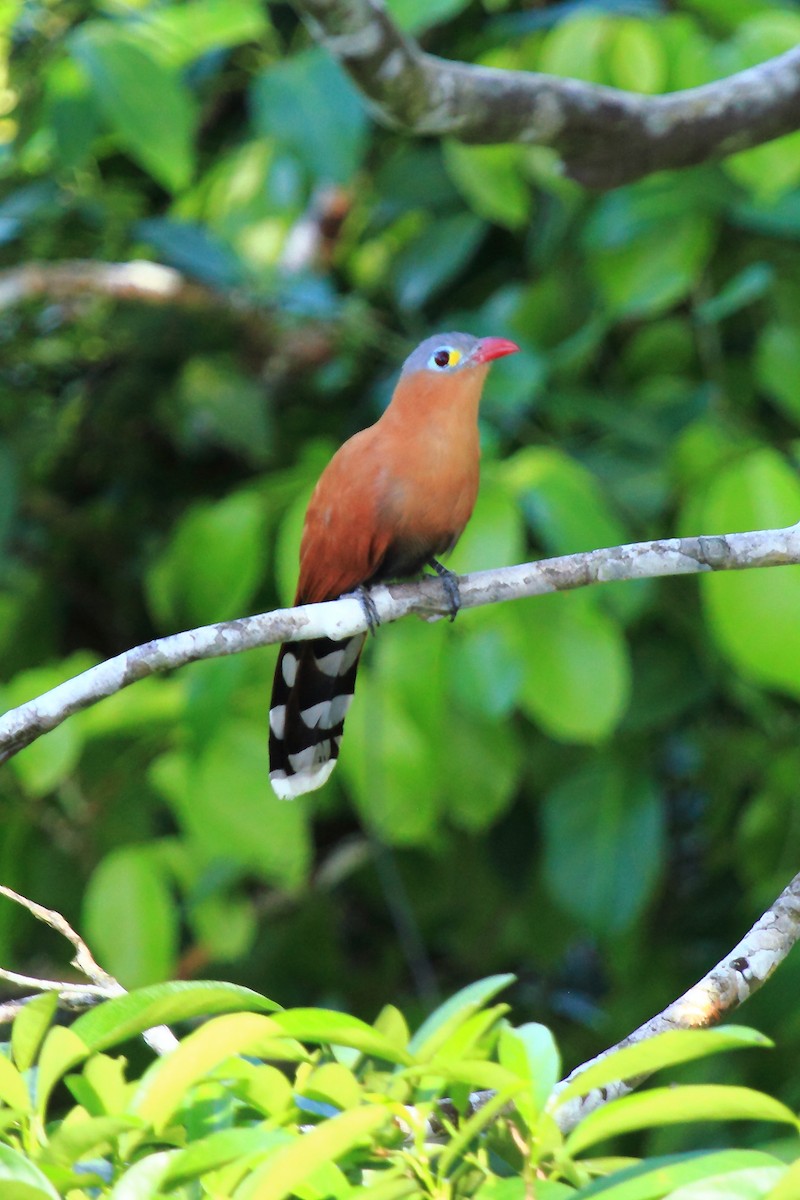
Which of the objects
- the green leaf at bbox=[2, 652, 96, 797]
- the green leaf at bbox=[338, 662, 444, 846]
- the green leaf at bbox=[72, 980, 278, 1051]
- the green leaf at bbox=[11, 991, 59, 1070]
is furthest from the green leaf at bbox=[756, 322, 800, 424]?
the green leaf at bbox=[11, 991, 59, 1070]

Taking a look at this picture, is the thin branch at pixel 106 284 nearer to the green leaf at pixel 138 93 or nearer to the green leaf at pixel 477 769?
the green leaf at pixel 138 93

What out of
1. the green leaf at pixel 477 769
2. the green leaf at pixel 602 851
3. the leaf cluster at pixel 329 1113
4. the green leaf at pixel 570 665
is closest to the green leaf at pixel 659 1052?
the leaf cluster at pixel 329 1113

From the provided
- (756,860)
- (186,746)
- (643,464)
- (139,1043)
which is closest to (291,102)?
(643,464)

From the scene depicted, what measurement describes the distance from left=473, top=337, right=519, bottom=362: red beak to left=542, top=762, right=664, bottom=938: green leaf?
122cm

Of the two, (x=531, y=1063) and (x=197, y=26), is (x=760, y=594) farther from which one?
(x=197, y=26)

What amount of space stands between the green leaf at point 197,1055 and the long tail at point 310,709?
6.99 feet

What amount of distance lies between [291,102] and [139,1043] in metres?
2.69

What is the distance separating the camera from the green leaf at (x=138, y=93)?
3236mm

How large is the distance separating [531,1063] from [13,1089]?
473mm

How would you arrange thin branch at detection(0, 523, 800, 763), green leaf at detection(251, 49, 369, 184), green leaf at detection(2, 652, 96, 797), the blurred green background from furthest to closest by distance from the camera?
1. green leaf at detection(251, 49, 369, 184)
2. the blurred green background
3. green leaf at detection(2, 652, 96, 797)
4. thin branch at detection(0, 523, 800, 763)

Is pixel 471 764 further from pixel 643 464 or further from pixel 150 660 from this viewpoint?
pixel 150 660

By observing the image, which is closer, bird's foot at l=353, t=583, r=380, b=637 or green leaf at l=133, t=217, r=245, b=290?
bird's foot at l=353, t=583, r=380, b=637

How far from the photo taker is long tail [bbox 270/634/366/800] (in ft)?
10.9

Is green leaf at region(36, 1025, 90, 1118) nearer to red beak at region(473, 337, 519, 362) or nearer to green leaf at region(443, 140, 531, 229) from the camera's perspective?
red beak at region(473, 337, 519, 362)
